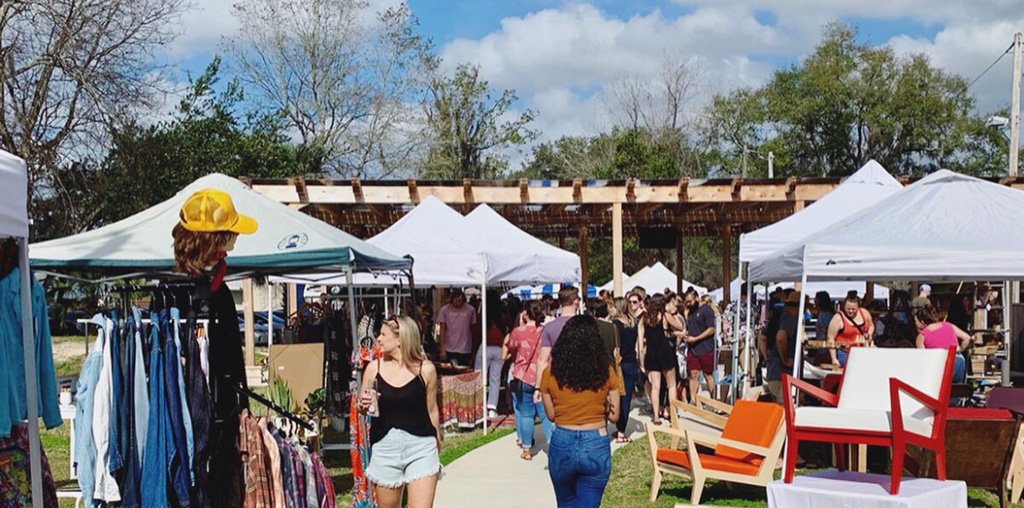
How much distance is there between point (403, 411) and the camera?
222 inches

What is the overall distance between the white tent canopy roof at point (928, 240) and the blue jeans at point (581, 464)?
11.7 ft

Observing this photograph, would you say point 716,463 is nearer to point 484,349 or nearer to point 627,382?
point 627,382

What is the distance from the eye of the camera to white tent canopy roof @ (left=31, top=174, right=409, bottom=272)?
7750 mm

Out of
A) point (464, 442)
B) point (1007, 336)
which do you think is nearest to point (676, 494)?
point (464, 442)

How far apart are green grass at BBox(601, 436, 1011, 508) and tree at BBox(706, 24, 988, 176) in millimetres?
34541

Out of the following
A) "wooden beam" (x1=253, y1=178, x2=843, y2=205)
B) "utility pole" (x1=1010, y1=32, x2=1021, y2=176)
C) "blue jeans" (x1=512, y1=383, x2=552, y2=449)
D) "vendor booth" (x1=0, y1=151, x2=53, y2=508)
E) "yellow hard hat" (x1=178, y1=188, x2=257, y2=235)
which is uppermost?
"utility pole" (x1=1010, y1=32, x2=1021, y2=176)

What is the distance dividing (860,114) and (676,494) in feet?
118

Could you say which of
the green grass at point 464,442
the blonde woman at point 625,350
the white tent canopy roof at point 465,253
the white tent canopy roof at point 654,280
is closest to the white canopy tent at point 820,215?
the blonde woman at point 625,350

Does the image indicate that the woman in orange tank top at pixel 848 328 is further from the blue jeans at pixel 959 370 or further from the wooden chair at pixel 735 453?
the wooden chair at pixel 735 453

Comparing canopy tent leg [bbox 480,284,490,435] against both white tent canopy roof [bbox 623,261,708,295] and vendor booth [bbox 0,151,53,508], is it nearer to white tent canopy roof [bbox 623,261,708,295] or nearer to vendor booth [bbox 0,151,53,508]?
vendor booth [bbox 0,151,53,508]

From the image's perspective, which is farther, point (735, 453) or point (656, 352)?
point (656, 352)

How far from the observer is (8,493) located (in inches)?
175

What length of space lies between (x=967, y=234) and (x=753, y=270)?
11.0 feet

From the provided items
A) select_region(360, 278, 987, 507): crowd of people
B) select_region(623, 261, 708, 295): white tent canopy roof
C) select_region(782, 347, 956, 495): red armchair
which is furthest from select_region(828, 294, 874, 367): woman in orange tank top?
select_region(623, 261, 708, 295): white tent canopy roof
